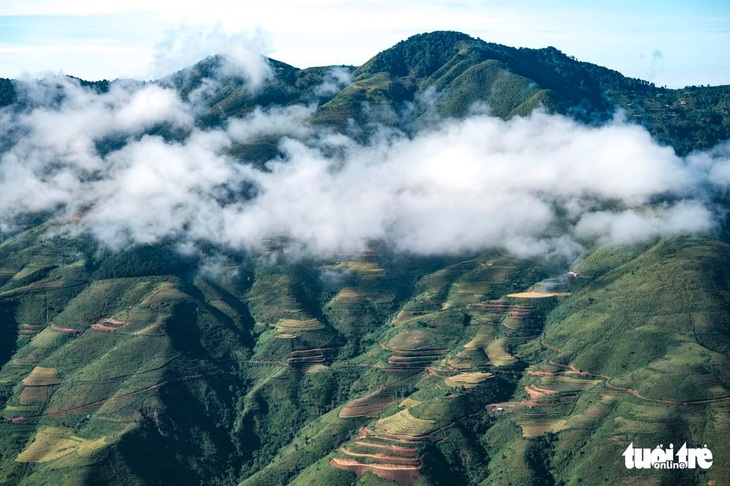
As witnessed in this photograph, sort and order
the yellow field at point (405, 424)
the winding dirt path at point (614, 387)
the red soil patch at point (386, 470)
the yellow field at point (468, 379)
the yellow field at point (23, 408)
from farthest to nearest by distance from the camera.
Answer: the yellow field at point (23, 408) → the yellow field at point (468, 379) → the yellow field at point (405, 424) → the winding dirt path at point (614, 387) → the red soil patch at point (386, 470)

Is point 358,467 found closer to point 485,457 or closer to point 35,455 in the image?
point 485,457

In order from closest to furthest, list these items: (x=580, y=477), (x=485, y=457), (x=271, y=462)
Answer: (x=580, y=477) < (x=485, y=457) < (x=271, y=462)

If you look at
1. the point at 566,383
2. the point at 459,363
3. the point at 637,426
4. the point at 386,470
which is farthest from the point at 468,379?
the point at 637,426

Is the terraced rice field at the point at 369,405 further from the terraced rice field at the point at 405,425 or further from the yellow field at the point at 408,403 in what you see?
the terraced rice field at the point at 405,425

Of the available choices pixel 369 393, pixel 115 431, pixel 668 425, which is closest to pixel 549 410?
pixel 668 425

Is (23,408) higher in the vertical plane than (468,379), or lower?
lower

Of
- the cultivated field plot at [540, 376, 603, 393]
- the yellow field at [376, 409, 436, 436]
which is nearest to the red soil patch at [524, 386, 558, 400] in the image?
→ the cultivated field plot at [540, 376, 603, 393]

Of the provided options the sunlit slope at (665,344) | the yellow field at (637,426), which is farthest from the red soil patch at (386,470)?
the sunlit slope at (665,344)

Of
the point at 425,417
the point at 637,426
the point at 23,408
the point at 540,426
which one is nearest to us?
the point at 637,426

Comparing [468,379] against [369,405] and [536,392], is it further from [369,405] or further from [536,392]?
[369,405]
